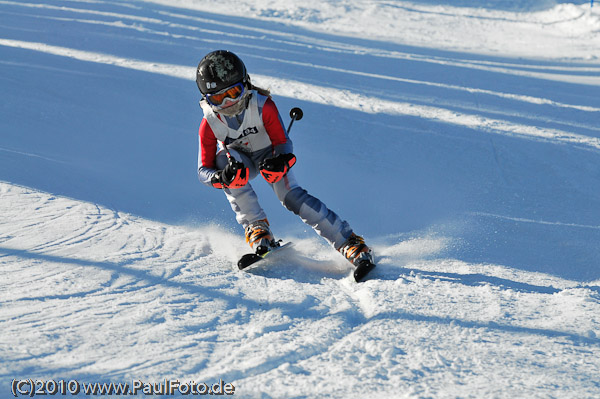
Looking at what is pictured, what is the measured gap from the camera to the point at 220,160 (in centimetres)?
422

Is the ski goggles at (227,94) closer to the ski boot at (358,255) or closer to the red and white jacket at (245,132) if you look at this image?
the red and white jacket at (245,132)

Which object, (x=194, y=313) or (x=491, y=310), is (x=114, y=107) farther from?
(x=491, y=310)

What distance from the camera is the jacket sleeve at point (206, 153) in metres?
4.15

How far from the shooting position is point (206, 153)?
4.21m

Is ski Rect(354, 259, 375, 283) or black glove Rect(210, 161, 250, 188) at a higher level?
black glove Rect(210, 161, 250, 188)

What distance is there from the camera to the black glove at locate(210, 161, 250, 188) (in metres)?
Result: 3.90

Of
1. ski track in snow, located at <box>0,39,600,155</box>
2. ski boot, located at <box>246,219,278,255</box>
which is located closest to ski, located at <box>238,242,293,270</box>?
ski boot, located at <box>246,219,278,255</box>

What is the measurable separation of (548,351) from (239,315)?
1.57 metres

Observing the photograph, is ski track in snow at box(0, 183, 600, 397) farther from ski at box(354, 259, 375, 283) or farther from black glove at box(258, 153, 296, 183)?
black glove at box(258, 153, 296, 183)

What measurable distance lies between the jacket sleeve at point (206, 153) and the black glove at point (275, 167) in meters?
0.41

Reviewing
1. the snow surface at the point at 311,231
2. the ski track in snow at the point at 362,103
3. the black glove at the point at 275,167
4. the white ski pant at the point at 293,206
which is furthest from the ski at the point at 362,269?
the ski track in snow at the point at 362,103

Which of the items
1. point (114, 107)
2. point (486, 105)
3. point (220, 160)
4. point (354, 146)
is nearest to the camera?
point (220, 160)

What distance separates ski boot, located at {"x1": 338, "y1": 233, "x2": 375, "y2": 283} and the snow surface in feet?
0.42

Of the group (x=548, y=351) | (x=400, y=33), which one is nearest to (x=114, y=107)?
(x=548, y=351)
